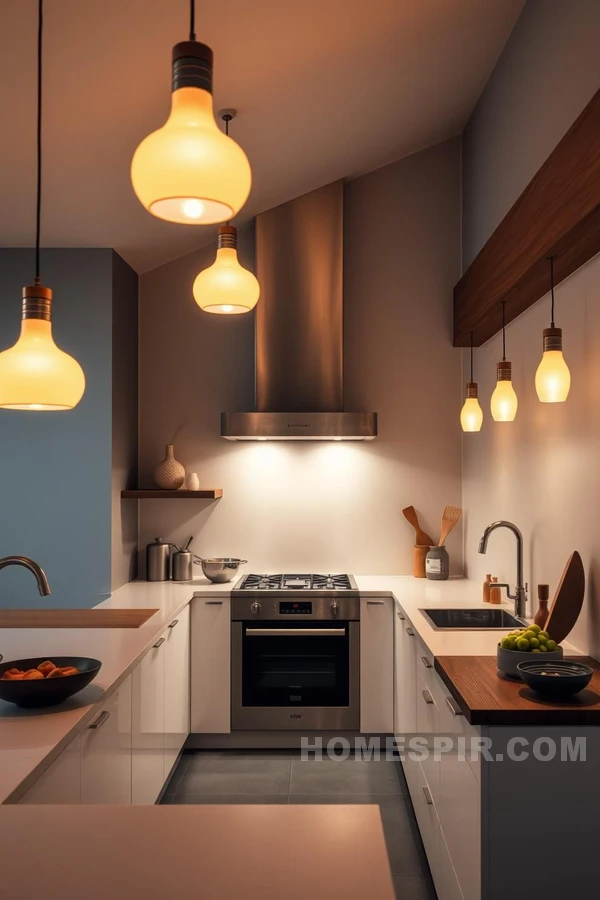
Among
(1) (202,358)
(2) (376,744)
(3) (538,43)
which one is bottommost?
(2) (376,744)

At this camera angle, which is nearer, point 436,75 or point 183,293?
point 436,75

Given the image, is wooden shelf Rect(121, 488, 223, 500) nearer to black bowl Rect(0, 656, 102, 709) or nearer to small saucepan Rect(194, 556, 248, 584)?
small saucepan Rect(194, 556, 248, 584)

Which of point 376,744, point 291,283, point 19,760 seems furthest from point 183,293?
point 19,760

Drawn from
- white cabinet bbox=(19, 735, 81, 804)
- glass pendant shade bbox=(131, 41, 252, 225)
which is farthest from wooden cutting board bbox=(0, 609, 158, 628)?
glass pendant shade bbox=(131, 41, 252, 225)

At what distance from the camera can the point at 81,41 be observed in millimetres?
2453

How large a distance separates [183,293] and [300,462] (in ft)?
4.08

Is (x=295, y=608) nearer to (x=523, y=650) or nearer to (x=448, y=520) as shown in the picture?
(x=448, y=520)

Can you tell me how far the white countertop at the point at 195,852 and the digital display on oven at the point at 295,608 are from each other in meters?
2.69

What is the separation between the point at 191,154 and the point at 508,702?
1.62 metres

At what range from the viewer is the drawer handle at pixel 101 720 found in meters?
2.16

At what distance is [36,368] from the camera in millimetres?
1590

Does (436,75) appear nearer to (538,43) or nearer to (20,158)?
(538,43)

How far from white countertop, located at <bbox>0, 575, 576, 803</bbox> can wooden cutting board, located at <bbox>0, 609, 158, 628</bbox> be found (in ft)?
0.29

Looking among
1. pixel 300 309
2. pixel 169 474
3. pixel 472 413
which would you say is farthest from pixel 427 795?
pixel 300 309
